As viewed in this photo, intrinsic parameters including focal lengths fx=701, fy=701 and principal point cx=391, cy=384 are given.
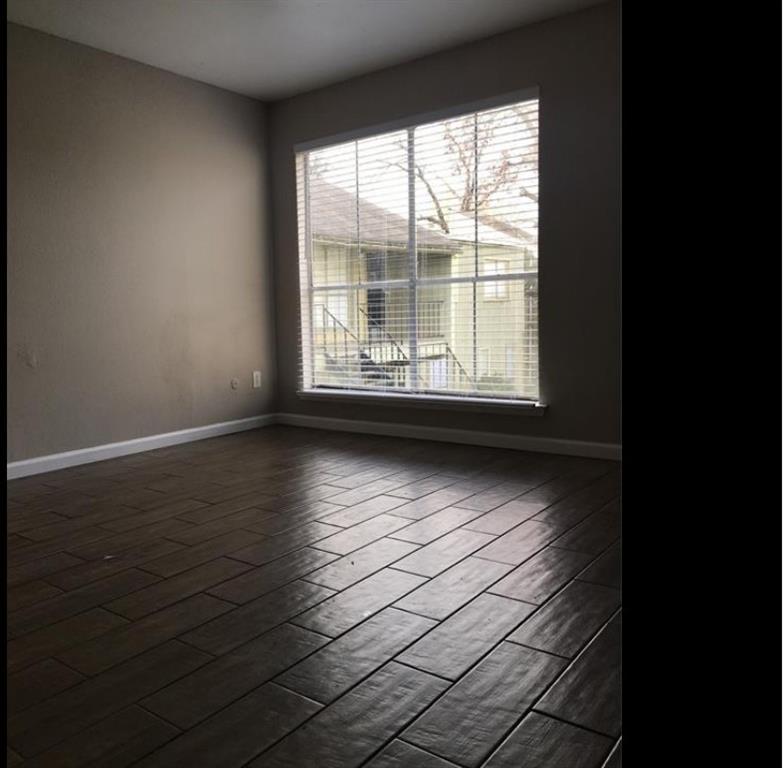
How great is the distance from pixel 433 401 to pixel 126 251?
226 cm

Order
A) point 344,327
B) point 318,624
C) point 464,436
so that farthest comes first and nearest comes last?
point 344,327 < point 464,436 < point 318,624

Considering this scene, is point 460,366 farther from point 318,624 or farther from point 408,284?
point 318,624

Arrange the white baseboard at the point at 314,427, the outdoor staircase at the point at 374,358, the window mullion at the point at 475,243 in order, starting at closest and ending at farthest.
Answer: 1. the white baseboard at the point at 314,427
2. the window mullion at the point at 475,243
3. the outdoor staircase at the point at 374,358

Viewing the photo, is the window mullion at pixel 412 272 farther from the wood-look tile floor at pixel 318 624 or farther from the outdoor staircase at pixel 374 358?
the wood-look tile floor at pixel 318 624

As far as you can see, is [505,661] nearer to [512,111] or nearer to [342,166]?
[512,111]

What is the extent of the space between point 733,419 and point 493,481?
3.28 metres

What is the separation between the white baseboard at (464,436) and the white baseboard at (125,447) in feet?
1.39

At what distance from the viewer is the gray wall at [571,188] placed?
13.2ft

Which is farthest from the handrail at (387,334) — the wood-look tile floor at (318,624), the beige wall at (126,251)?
the wood-look tile floor at (318,624)

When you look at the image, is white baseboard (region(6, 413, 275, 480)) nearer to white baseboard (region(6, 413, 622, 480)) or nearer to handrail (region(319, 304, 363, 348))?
white baseboard (region(6, 413, 622, 480))

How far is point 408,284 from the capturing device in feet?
16.3

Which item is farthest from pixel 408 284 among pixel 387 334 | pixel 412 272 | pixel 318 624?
pixel 318 624

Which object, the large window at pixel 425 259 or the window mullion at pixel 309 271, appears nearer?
the large window at pixel 425 259

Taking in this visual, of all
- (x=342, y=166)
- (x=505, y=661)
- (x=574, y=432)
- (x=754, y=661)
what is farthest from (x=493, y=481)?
(x=754, y=661)
